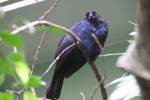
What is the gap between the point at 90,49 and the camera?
1804mm

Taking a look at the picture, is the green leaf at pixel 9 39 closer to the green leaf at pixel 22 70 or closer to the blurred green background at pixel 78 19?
the green leaf at pixel 22 70

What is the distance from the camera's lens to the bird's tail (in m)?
1.52

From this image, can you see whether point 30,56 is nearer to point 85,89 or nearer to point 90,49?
point 85,89

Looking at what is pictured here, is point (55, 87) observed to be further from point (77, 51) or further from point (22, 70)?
point (22, 70)

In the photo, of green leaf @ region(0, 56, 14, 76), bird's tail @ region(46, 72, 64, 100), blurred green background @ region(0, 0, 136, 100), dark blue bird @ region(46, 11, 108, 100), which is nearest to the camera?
green leaf @ region(0, 56, 14, 76)

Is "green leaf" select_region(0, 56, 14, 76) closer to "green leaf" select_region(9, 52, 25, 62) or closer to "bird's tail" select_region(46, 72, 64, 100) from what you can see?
"green leaf" select_region(9, 52, 25, 62)

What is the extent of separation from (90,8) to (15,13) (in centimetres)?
49

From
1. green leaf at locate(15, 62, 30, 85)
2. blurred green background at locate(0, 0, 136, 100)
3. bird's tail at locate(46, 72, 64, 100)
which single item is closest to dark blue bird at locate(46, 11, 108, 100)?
bird's tail at locate(46, 72, 64, 100)

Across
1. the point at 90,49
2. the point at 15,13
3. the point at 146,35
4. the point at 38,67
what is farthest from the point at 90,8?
the point at 146,35

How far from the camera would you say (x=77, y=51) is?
182 centimetres

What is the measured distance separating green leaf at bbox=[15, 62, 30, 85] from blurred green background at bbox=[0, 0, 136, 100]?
→ 2.22m

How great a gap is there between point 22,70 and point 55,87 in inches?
49.3

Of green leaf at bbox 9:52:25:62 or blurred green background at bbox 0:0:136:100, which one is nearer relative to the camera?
green leaf at bbox 9:52:25:62

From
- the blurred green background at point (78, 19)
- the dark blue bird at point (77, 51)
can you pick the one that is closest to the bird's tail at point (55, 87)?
the dark blue bird at point (77, 51)
